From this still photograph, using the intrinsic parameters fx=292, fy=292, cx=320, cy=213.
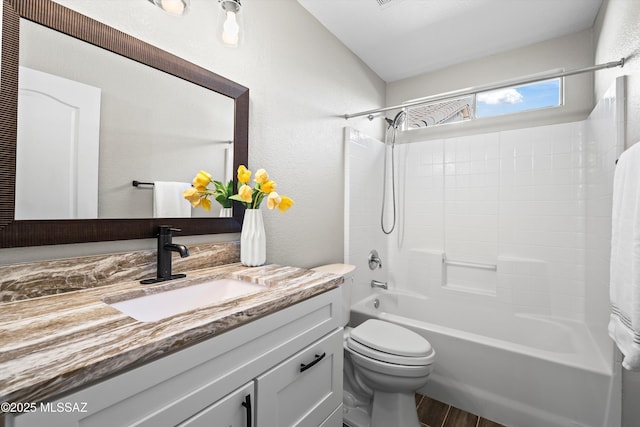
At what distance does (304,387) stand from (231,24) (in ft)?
4.63

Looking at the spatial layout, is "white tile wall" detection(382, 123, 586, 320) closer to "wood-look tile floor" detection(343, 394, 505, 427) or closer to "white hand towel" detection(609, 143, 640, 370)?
"wood-look tile floor" detection(343, 394, 505, 427)

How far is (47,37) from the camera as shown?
884 mm

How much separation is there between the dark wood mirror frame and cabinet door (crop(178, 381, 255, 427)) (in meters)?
0.67

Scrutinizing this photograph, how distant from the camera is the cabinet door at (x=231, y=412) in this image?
647 millimetres

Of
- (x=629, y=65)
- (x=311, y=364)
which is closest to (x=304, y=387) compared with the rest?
Result: (x=311, y=364)

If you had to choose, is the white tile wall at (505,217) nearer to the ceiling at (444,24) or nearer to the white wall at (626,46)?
the white wall at (626,46)

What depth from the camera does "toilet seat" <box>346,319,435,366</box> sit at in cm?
150

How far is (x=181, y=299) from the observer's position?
3.39ft

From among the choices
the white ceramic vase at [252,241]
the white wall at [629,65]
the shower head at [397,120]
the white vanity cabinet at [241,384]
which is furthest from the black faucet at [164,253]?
the shower head at [397,120]

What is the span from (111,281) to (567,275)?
2.74 meters

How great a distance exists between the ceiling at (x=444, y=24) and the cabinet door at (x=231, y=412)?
208 cm

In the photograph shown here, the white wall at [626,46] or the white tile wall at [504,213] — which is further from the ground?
the white wall at [626,46]

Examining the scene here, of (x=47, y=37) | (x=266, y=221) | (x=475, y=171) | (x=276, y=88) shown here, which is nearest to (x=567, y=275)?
(x=475, y=171)

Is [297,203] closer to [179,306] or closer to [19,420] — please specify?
[179,306]
